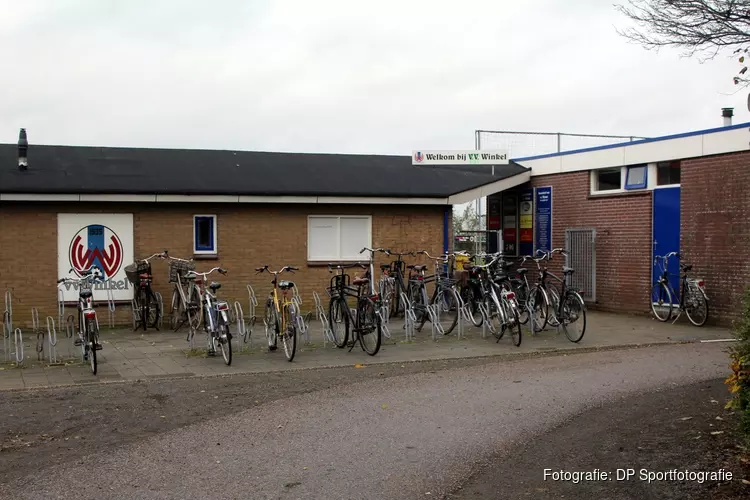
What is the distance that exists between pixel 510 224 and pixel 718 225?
6.56m

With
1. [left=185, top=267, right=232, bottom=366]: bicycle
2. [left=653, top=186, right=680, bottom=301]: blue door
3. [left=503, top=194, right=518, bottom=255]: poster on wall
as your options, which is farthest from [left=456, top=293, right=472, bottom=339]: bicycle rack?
[left=503, top=194, right=518, bottom=255]: poster on wall

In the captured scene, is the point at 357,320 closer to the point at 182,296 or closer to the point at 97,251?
the point at 182,296

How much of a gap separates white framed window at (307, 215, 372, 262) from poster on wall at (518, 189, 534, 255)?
182 inches

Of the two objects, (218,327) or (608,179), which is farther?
(608,179)

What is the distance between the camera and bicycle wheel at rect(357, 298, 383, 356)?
454 inches

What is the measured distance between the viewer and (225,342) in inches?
430

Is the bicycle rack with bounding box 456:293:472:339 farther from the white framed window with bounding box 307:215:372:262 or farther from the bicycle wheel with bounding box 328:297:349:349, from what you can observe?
the white framed window with bounding box 307:215:372:262

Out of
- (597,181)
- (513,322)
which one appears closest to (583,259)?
(597,181)

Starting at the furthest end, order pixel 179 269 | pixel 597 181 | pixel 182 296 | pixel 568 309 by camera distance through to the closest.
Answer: pixel 597 181, pixel 179 269, pixel 182 296, pixel 568 309

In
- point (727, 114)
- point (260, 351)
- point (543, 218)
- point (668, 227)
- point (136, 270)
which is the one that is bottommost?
point (260, 351)

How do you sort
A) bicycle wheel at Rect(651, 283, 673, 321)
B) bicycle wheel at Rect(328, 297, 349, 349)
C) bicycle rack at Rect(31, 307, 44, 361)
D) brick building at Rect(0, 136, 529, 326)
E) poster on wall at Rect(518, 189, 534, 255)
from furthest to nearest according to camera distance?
poster on wall at Rect(518, 189, 534, 255), bicycle wheel at Rect(651, 283, 673, 321), brick building at Rect(0, 136, 529, 326), bicycle wheel at Rect(328, 297, 349, 349), bicycle rack at Rect(31, 307, 44, 361)

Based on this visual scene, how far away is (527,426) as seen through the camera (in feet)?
23.1

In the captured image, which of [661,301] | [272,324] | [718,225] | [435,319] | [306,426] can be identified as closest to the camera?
[306,426]

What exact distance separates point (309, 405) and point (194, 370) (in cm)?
295
